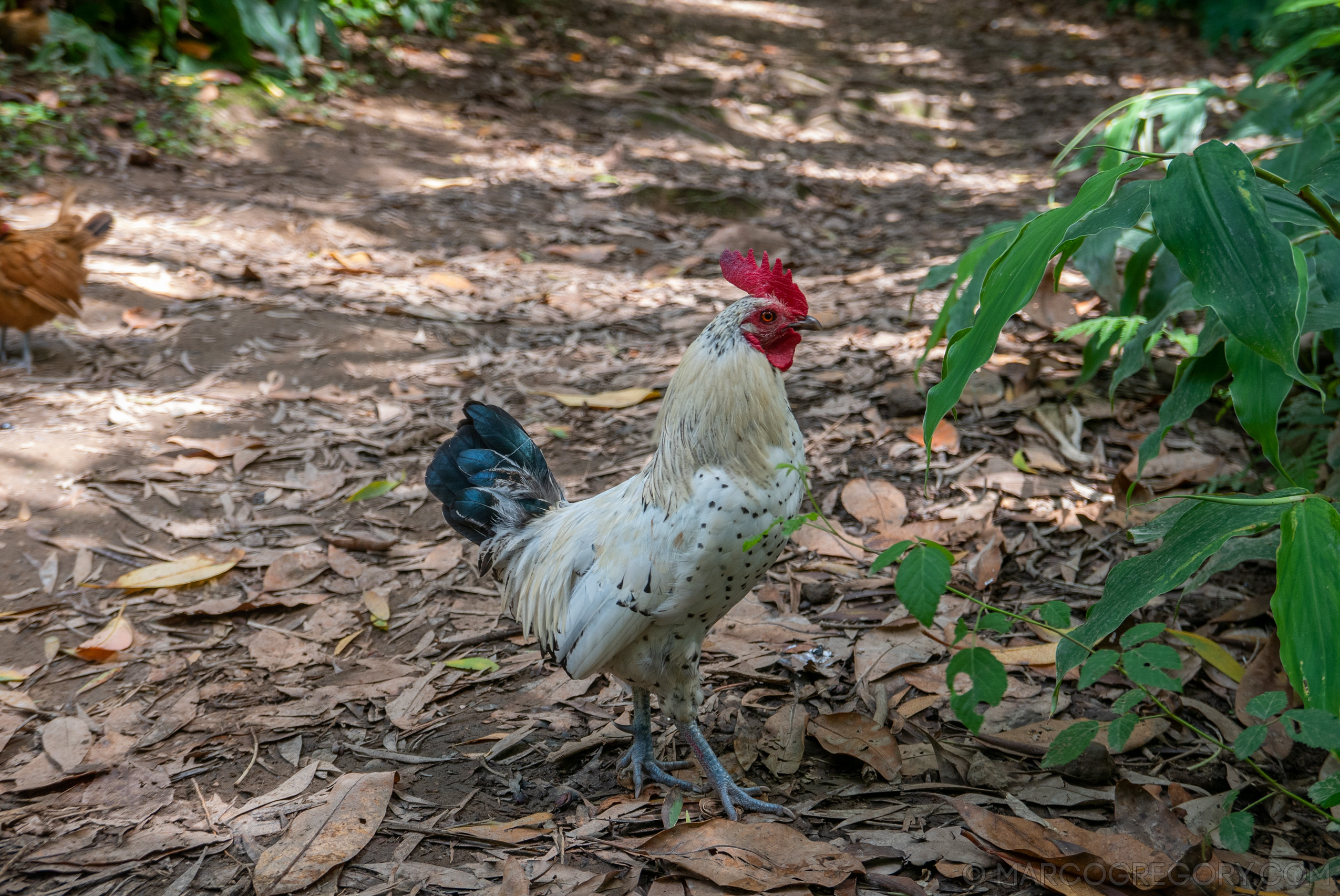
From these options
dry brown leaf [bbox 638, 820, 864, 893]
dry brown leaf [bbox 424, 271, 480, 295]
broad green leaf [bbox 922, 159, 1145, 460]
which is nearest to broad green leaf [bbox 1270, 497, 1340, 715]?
broad green leaf [bbox 922, 159, 1145, 460]

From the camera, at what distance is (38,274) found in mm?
5141

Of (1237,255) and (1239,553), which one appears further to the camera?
(1239,553)

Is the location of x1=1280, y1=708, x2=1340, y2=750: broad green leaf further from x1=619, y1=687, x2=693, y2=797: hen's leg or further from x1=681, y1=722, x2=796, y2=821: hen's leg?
x1=619, y1=687, x2=693, y2=797: hen's leg

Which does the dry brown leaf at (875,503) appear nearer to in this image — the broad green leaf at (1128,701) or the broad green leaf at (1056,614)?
the broad green leaf at (1056,614)

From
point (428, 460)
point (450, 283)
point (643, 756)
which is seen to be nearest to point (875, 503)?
Result: point (643, 756)

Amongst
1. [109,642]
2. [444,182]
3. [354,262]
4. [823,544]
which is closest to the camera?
[109,642]

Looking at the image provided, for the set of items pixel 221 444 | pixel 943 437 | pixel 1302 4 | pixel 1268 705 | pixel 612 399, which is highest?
pixel 1302 4

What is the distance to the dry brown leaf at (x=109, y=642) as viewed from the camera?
3.42 m

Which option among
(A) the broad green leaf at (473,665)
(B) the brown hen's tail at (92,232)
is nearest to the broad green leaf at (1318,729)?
(A) the broad green leaf at (473,665)

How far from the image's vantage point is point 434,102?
983 cm

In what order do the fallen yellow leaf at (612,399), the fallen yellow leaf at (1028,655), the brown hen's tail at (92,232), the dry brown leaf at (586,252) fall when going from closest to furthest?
the fallen yellow leaf at (1028,655)
the fallen yellow leaf at (612,399)
the brown hen's tail at (92,232)
the dry brown leaf at (586,252)

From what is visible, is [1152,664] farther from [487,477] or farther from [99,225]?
[99,225]

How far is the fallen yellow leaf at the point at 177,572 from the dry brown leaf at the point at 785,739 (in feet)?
8.29

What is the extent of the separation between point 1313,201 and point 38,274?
20.0 ft
